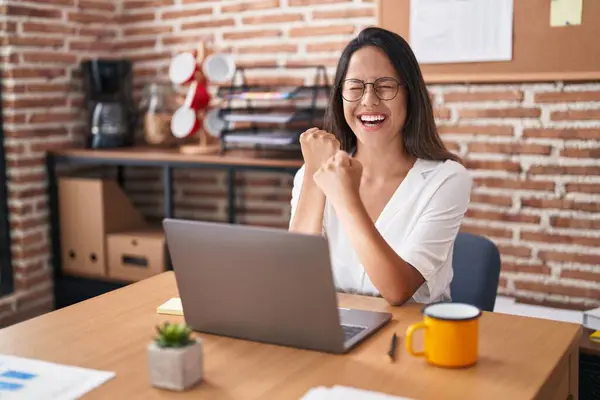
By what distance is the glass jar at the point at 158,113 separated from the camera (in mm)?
3545

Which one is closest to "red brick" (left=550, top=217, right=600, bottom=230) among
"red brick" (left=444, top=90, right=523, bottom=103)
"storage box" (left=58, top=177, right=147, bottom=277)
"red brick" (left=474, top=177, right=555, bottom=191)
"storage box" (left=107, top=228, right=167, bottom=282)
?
"red brick" (left=474, top=177, right=555, bottom=191)

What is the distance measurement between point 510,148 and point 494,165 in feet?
0.28

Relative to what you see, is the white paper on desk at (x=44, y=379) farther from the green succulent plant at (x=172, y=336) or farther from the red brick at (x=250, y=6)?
the red brick at (x=250, y=6)

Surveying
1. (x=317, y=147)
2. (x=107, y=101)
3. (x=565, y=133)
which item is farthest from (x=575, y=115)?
(x=107, y=101)

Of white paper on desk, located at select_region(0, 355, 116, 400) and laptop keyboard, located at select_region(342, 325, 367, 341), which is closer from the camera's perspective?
white paper on desk, located at select_region(0, 355, 116, 400)

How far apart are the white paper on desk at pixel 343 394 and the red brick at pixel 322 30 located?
7.46 feet

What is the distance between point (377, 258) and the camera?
5.41 feet

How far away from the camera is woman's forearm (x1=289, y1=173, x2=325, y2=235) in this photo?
1914mm

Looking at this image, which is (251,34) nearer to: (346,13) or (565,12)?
(346,13)

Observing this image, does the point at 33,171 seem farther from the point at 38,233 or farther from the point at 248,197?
the point at 248,197

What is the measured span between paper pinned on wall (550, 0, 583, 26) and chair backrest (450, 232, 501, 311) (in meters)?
1.09

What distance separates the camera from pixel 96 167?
388cm

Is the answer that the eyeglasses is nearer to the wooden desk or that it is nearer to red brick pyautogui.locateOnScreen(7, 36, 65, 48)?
the wooden desk

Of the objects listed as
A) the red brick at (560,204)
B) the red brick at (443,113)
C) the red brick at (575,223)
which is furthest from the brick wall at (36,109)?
the red brick at (575,223)
